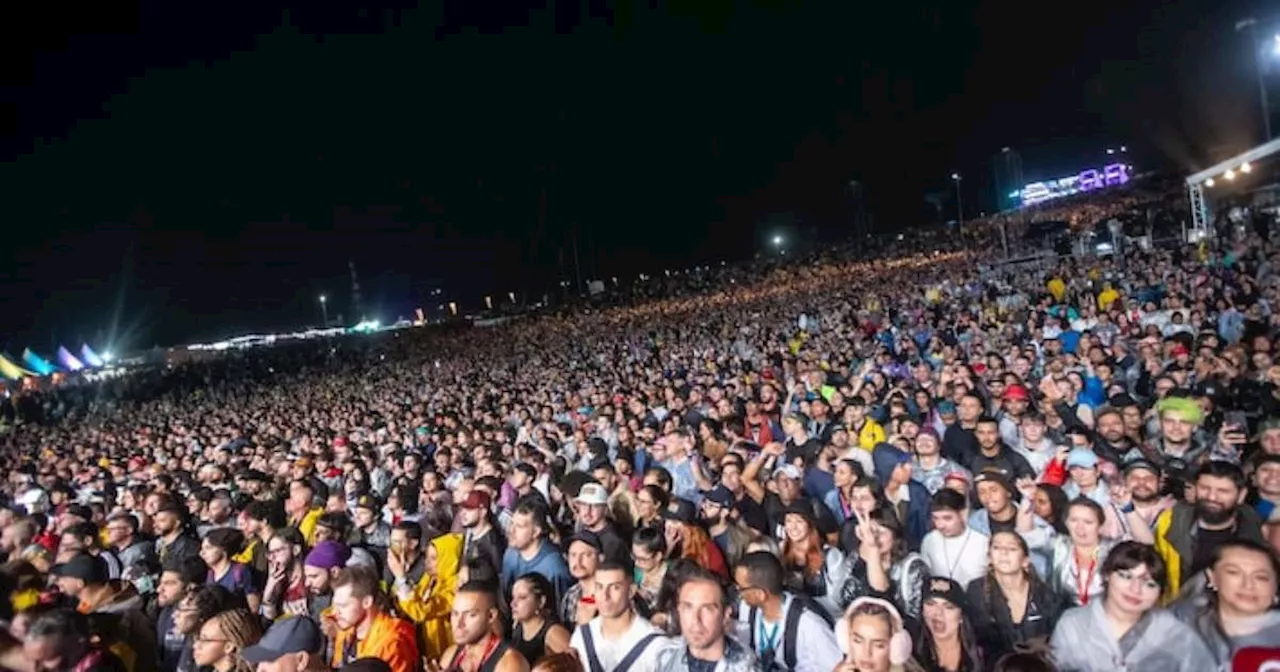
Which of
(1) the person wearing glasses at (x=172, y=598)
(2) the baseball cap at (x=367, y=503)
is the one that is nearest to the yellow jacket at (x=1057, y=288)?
(2) the baseball cap at (x=367, y=503)

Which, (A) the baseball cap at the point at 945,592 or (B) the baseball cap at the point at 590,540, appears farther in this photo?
(B) the baseball cap at the point at 590,540

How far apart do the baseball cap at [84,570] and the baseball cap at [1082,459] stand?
18.0 feet

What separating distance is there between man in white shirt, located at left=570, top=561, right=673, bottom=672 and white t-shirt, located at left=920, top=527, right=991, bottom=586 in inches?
58.4

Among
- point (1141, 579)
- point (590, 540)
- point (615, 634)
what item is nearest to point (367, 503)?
point (590, 540)

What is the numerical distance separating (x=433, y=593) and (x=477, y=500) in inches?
40.2

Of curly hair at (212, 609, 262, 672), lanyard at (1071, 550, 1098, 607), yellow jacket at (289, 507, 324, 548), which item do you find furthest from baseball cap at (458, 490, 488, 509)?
lanyard at (1071, 550, 1098, 607)

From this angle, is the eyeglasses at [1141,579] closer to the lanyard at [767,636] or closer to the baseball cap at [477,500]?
the lanyard at [767,636]

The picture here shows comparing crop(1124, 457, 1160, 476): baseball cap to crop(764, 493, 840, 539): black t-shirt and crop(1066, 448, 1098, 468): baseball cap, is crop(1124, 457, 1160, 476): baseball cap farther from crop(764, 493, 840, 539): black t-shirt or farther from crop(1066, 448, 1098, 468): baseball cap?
crop(764, 493, 840, 539): black t-shirt

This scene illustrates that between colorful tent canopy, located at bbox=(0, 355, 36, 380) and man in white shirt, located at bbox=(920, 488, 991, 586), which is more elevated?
colorful tent canopy, located at bbox=(0, 355, 36, 380)

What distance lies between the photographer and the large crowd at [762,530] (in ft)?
10.5

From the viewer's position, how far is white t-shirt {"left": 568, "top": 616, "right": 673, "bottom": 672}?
3.19 metres

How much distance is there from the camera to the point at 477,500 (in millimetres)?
5352

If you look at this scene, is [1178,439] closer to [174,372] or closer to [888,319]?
[888,319]

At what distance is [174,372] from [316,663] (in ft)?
124
